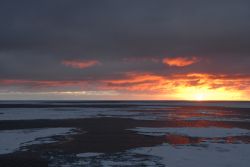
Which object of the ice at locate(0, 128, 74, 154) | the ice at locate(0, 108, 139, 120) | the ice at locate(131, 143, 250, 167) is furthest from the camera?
the ice at locate(0, 108, 139, 120)

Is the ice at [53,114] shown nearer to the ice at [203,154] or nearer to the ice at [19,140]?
the ice at [19,140]

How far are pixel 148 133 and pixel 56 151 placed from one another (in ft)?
31.5

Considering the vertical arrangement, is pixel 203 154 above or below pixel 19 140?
below

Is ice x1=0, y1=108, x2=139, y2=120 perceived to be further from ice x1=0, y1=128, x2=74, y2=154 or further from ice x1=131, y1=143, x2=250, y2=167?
ice x1=131, y1=143, x2=250, y2=167

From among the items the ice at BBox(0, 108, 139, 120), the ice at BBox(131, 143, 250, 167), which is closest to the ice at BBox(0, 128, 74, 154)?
the ice at BBox(131, 143, 250, 167)

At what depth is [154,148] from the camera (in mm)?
19188

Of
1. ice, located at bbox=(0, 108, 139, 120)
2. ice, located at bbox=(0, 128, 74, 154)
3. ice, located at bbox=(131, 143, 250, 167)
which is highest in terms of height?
ice, located at bbox=(0, 108, 139, 120)

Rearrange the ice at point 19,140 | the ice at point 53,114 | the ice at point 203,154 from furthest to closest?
the ice at point 53,114 → the ice at point 19,140 → the ice at point 203,154

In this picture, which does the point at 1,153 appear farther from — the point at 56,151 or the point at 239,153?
the point at 239,153

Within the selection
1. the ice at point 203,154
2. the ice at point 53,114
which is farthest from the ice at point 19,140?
the ice at point 53,114

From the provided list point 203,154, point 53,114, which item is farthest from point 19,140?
point 53,114

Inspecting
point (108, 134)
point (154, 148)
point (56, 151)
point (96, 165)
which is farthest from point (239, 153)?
point (108, 134)

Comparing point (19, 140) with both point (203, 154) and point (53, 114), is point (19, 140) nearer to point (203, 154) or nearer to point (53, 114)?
point (203, 154)

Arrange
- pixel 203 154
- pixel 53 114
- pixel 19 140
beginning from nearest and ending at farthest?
1. pixel 203 154
2. pixel 19 140
3. pixel 53 114
